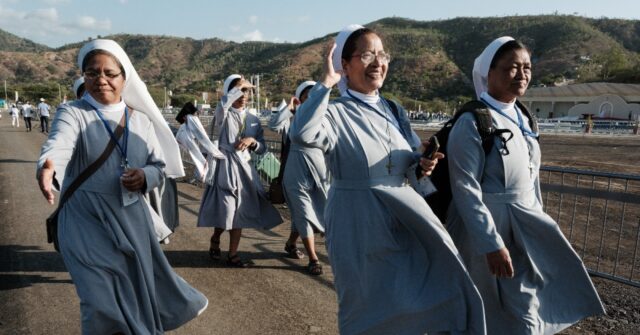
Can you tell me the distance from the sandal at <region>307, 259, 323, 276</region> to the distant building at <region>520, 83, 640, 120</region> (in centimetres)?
5368

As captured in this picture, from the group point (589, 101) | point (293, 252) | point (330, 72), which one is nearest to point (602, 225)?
point (293, 252)

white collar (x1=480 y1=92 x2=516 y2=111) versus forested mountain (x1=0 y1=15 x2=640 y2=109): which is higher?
forested mountain (x1=0 y1=15 x2=640 y2=109)

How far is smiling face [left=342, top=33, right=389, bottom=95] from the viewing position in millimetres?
2568

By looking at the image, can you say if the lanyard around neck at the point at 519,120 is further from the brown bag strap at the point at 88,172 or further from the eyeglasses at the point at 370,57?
the brown bag strap at the point at 88,172

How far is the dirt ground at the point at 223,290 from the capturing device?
381cm

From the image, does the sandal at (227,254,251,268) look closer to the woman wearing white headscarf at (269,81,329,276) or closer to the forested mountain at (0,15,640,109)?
the woman wearing white headscarf at (269,81,329,276)

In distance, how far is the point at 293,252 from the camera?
552 centimetres

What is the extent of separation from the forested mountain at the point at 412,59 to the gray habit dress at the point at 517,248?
8592cm

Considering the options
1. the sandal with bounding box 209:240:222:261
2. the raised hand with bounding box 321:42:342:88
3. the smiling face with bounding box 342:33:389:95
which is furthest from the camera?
the sandal with bounding box 209:240:222:261

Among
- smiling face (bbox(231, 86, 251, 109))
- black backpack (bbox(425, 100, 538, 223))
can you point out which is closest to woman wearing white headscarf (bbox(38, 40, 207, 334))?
black backpack (bbox(425, 100, 538, 223))

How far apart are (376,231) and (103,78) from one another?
69.7 inches

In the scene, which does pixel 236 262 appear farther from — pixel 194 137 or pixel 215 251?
pixel 194 137

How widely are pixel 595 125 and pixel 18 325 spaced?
1688 inches

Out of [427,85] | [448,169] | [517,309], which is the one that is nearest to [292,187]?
[448,169]
